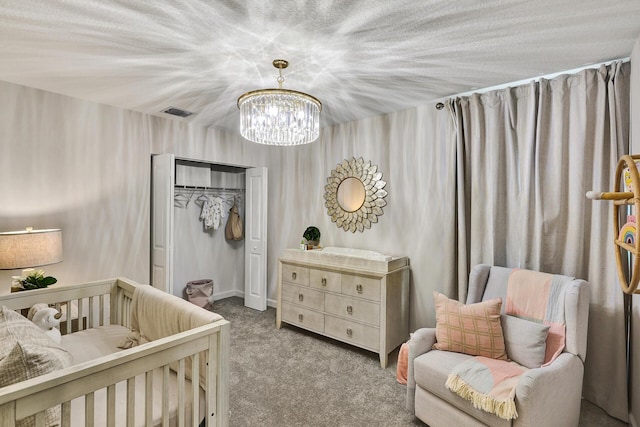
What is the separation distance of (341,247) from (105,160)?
265 centimetres

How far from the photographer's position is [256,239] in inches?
168

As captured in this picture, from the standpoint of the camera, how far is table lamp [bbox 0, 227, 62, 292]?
7.29ft

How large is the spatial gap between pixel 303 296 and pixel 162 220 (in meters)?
1.75

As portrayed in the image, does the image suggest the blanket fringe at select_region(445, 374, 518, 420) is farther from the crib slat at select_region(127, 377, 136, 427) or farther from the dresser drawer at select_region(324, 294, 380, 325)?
the crib slat at select_region(127, 377, 136, 427)

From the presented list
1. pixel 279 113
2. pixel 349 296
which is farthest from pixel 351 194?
pixel 279 113

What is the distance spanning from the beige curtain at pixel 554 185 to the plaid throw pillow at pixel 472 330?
63 cm

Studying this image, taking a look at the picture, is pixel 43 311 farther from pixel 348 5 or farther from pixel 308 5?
pixel 348 5

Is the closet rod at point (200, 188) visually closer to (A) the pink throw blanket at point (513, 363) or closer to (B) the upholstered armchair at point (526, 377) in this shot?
(B) the upholstered armchair at point (526, 377)

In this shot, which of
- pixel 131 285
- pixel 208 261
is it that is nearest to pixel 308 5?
pixel 131 285

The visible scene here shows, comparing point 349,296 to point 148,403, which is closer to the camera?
point 148,403

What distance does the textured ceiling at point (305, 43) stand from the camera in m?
1.59

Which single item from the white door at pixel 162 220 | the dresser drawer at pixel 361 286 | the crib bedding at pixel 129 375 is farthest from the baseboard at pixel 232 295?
the crib bedding at pixel 129 375

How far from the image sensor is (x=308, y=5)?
1566 millimetres

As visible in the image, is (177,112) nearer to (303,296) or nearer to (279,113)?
(279,113)
